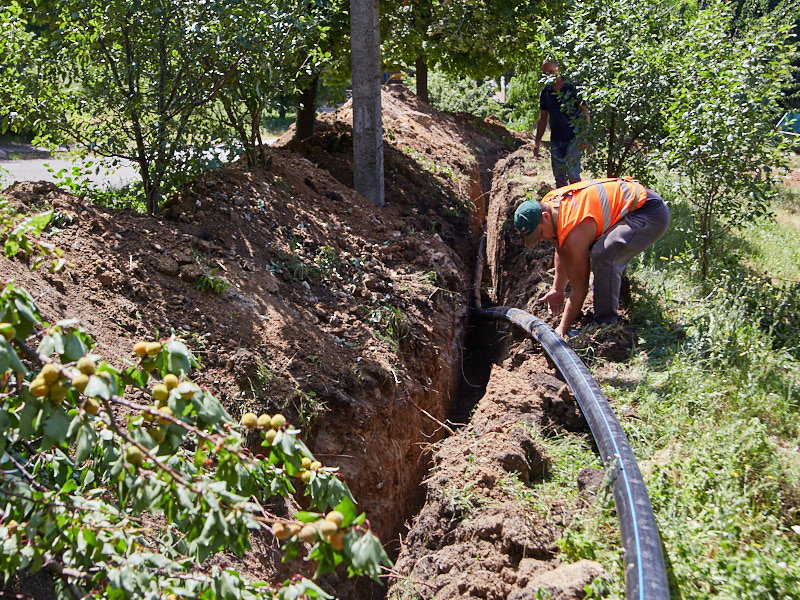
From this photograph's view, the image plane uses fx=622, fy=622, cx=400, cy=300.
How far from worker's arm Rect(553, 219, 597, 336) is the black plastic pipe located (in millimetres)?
293

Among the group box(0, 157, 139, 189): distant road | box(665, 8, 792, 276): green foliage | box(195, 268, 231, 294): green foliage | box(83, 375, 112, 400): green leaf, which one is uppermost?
box(0, 157, 139, 189): distant road

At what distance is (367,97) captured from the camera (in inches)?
272

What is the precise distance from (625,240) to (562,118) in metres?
3.82

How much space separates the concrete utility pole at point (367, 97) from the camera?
666 cm

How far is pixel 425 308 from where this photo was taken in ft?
19.0

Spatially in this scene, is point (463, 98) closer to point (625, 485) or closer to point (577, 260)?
point (577, 260)

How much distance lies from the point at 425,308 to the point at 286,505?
2.52 metres

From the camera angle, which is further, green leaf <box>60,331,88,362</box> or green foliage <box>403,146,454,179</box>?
green foliage <box>403,146,454,179</box>

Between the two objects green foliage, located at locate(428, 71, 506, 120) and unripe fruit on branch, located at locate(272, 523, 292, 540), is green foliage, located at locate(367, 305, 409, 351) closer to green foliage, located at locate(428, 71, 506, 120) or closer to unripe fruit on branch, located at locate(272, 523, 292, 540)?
unripe fruit on branch, located at locate(272, 523, 292, 540)

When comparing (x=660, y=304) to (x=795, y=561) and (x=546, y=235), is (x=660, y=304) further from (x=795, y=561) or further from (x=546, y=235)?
(x=795, y=561)

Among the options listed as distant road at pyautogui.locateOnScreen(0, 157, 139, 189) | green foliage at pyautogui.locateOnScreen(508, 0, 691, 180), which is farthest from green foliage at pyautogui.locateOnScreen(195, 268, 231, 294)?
distant road at pyautogui.locateOnScreen(0, 157, 139, 189)

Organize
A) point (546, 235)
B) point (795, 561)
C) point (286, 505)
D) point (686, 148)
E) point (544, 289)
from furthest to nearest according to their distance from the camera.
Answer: point (544, 289), point (686, 148), point (546, 235), point (286, 505), point (795, 561)

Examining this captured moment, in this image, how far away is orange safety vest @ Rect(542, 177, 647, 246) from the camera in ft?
16.4

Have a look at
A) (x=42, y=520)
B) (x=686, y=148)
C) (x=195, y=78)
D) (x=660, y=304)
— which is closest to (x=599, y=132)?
(x=686, y=148)
